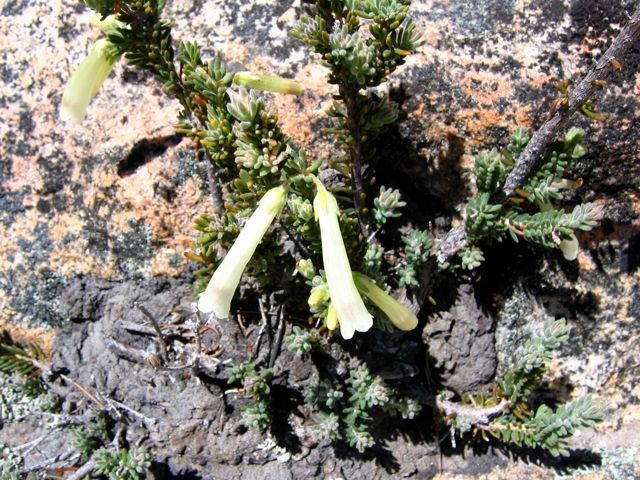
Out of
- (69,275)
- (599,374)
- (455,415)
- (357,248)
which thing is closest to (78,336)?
(69,275)

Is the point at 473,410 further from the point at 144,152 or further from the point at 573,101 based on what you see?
the point at 144,152

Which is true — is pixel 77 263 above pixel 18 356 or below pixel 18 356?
above

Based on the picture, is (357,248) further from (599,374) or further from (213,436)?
(599,374)

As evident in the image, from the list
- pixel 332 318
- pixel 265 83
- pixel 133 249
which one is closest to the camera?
pixel 332 318

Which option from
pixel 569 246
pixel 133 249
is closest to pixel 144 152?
pixel 133 249

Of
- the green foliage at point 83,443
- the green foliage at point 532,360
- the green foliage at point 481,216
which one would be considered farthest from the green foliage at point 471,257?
the green foliage at point 83,443

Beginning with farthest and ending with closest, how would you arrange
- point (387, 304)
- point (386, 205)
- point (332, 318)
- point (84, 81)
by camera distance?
point (386, 205) → point (84, 81) → point (387, 304) → point (332, 318)

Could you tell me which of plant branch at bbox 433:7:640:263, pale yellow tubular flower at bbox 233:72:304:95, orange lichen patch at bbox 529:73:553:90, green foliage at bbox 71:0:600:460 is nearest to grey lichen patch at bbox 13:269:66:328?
green foliage at bbox 71:0:600:460

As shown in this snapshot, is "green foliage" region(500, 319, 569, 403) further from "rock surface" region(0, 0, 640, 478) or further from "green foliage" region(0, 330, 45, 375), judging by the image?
"green foliage" region(0, 330, 45, 375)

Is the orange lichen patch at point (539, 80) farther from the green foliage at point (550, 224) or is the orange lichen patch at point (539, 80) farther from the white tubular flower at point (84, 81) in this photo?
the white tubular flower at point (84, 81)
